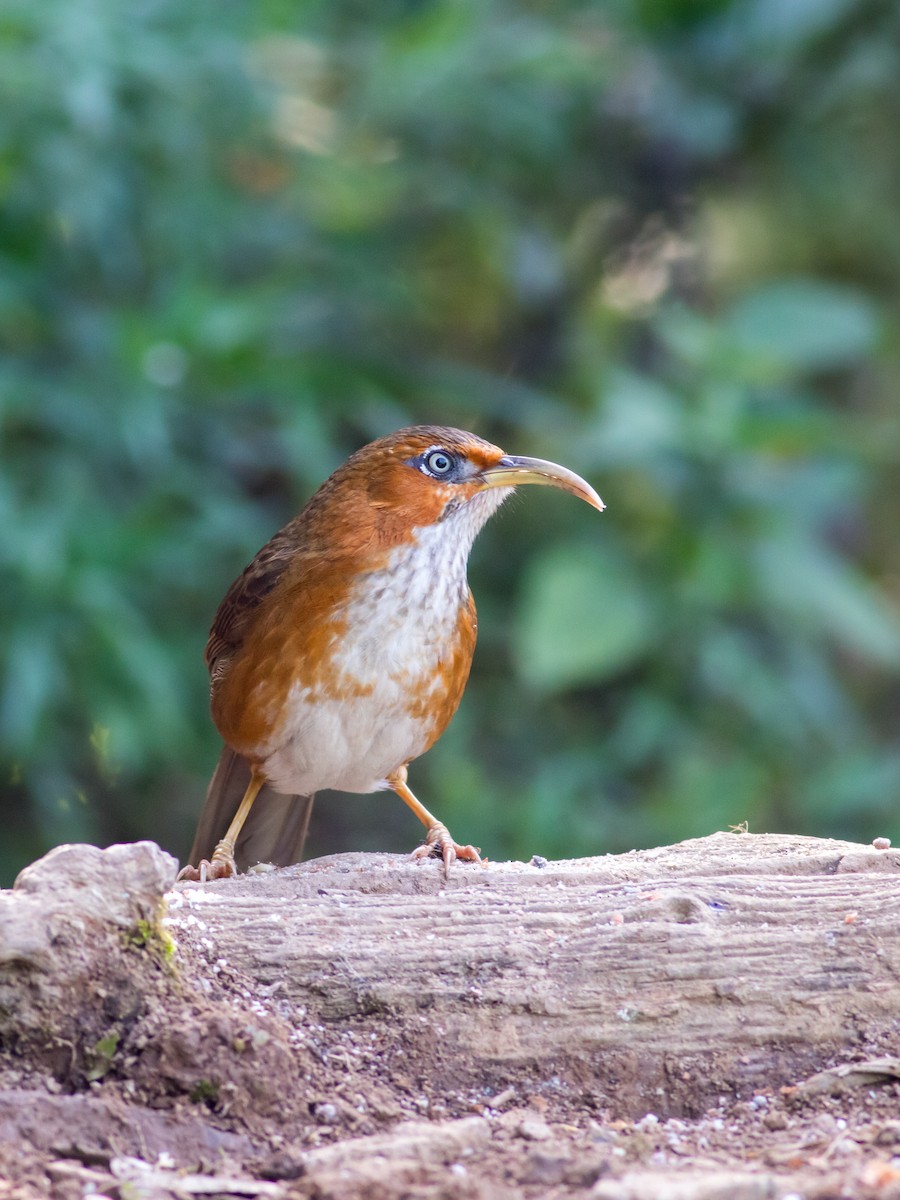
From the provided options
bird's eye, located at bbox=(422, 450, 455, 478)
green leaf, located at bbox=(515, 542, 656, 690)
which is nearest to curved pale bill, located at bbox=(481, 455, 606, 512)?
bird's eye, located at bbox=(422, 450, 455, 478)

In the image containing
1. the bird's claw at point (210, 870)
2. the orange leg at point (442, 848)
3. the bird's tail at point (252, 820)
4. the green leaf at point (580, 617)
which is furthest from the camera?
the green leaf at point (580, 617)

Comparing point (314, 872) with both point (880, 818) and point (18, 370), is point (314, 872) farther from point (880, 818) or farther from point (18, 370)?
point (880, 818)

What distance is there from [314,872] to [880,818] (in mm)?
4277

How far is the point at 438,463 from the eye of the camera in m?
4.93

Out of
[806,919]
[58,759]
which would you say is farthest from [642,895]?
[58,759]

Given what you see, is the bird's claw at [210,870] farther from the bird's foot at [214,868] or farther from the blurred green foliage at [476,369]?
the blurred green foliage at [476,369]

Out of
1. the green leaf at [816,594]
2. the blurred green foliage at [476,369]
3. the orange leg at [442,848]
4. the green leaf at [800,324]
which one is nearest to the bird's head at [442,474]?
the orange leg at [442,848]

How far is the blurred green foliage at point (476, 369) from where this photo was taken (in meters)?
6.61

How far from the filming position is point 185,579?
7.12 meters

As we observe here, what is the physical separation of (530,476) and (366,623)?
28.9 inches

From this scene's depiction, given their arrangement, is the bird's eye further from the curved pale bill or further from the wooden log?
the wooden log

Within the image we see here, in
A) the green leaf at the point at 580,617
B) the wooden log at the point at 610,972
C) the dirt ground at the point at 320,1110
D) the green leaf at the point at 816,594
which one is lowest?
the dirt ground at the point at 320,1110

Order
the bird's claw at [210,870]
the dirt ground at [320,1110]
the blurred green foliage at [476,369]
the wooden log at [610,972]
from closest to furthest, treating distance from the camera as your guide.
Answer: the dirt ground at [320,1110], the wooden log at [610,972], the bird's claw at [210,870], the blurred green foliage at [476,369]

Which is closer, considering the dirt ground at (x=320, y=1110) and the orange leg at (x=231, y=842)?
the dirt ground at (x=320, y=1110)
